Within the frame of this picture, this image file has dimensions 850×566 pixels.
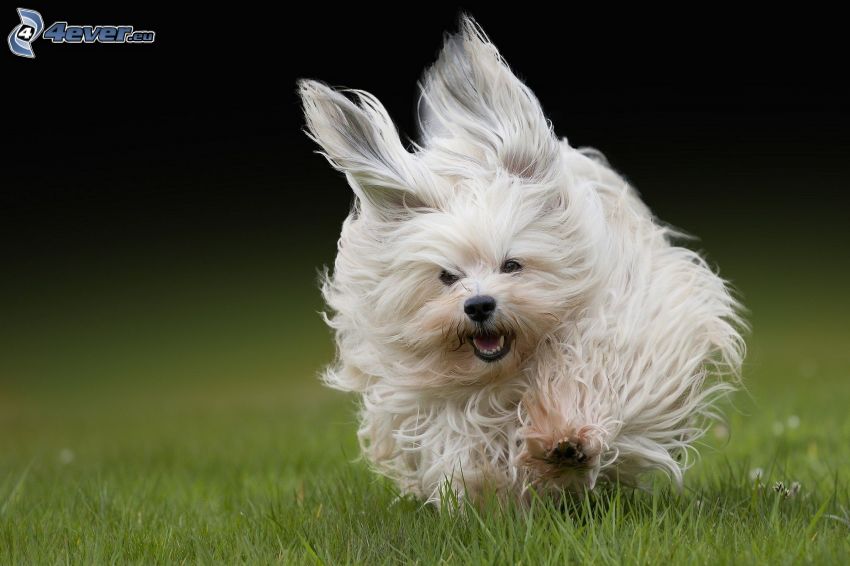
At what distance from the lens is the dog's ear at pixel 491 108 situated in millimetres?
3896

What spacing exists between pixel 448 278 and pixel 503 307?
0.24 meters

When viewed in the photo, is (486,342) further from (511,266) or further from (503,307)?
(511,266)

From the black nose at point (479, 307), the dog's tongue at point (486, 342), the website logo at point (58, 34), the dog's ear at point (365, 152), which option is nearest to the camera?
the black nose at point (479, 307)

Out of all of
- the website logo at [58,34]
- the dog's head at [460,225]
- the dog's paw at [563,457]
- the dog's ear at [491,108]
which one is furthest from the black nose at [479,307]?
the website logo at [58,34]

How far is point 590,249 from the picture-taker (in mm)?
3803

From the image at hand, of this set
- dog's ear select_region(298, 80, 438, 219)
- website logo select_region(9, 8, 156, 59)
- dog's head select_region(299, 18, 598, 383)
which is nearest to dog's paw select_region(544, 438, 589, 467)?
dog's head select_region(299, 18, 598, 383)

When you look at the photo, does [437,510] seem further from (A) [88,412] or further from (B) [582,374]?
(A) [88,412]

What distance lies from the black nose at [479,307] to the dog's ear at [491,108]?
0.63 meters

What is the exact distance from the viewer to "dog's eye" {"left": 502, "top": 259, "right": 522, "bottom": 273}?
143 inches

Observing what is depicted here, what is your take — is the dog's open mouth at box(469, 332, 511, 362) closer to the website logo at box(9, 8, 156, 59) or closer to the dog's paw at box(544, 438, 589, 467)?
the dog's paw at box(544, 438, 589, 467)

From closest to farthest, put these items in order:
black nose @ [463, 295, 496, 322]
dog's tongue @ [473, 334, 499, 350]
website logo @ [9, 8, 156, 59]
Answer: black nose @ [463, 295, 496, 322]
dog's tongue @ [473, 334, 499, 350]
website logo @ [9, 8, 156, 59]

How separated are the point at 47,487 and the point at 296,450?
1.44 meters

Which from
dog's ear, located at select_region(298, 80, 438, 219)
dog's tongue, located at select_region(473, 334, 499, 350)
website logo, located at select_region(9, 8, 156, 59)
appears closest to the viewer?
dog's tongue, located at select_region(473, 334, 499, 350)

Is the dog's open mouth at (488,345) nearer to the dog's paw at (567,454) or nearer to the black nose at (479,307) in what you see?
the black nose at (479,307)
